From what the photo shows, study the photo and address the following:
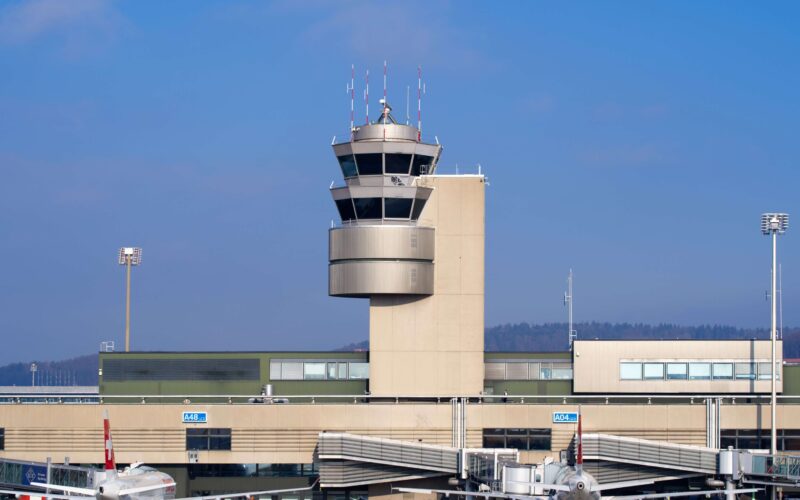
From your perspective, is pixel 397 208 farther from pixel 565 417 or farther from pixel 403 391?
pixel 565 417

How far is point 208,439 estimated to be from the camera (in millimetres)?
86062

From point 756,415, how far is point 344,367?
26.3 metres

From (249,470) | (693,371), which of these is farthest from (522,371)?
(249,470)

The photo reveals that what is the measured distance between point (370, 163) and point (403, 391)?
14530mm

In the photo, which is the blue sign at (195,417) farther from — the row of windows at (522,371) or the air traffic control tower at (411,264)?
the row of windows at (522,371)

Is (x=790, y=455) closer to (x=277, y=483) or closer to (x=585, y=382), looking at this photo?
(x=585, y=382)

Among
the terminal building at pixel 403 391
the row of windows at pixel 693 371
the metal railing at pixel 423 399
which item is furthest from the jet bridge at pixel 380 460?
the row of windows at pixel 693 371

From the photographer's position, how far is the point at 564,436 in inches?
3374

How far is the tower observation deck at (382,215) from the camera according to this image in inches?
3418

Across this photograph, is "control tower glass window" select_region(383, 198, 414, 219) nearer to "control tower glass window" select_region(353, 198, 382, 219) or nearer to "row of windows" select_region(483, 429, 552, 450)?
"control tower glass window" select_region(353, 198, 382, 219)

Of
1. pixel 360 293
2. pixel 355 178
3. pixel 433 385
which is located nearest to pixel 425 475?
pixel 433 385

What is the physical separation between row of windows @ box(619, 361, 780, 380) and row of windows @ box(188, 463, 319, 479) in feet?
70.3

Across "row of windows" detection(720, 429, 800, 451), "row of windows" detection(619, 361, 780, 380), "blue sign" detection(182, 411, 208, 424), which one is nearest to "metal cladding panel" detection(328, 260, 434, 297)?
"blue sign" detection(182, 411, 208, 424)

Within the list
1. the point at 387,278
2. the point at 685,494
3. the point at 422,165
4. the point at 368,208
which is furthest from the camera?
the point at 422,165
